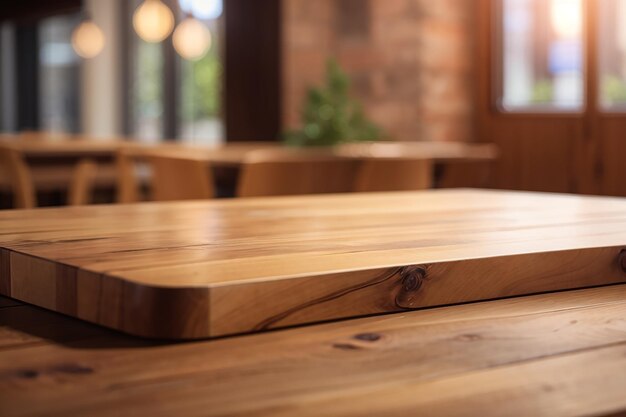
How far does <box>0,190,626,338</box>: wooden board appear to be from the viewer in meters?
0.66

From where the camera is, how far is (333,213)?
48.0 inches

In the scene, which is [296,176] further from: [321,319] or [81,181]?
[81,181]

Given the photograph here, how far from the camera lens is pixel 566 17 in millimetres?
5812

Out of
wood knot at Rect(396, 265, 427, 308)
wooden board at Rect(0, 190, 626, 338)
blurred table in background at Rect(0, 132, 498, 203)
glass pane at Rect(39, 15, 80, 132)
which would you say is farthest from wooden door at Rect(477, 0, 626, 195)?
glass pane at Rect(39, 15, 80, 132)

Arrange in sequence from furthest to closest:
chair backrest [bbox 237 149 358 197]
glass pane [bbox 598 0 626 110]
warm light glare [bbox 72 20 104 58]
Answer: warm light glare [bbox 72 20 104 58], glass pane [bbox 598 0 626 110], chair backrest [bbox 237 149 358 197]

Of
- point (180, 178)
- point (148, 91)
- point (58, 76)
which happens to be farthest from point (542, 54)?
point (58, 76)

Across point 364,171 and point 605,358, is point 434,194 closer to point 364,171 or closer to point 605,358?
point 605,358

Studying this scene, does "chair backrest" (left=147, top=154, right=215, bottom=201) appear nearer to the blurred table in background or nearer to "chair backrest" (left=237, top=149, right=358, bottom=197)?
"chair backrest" (left=237, top=149, right=358, bottom=197)

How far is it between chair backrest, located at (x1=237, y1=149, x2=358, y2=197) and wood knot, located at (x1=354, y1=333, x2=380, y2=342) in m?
1.95

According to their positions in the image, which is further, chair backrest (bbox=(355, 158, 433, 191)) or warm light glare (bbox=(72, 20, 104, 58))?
warm light glare (bbox=(72, 20, 104, 58))

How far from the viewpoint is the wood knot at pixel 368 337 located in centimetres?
68

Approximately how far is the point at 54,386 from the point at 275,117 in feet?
21.5

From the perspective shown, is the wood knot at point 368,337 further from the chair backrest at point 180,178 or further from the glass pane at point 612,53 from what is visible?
the glass pane at point 612,53

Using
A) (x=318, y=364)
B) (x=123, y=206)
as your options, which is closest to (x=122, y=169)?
(x=123, y=206)
